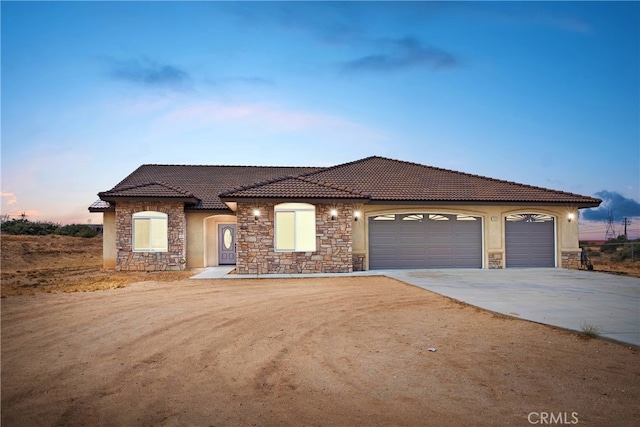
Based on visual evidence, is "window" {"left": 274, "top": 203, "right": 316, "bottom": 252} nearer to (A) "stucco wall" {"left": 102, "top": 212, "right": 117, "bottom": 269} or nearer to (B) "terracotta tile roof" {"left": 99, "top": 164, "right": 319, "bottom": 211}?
(B) "terracotta tile roof" {"left": 99, "top": 164, "right": 319, "bottom": 211}

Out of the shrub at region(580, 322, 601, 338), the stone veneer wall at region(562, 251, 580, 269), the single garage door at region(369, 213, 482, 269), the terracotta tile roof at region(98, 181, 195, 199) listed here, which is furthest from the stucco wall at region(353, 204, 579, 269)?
the shrub at region(580, 322, 601, 338)

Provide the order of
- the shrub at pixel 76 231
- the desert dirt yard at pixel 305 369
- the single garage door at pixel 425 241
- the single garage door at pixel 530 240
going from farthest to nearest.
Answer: the shrub at pixel 76 231 < the single garage door at pixel 530 240 < the single garage door at pixel 425 241 < the desert dirt yard at pixel 305 369

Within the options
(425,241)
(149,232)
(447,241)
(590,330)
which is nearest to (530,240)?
(447,241)

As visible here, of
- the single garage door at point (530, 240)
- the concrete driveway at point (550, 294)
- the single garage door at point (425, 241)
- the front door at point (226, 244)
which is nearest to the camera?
the concrete driveway at point (550, 294)

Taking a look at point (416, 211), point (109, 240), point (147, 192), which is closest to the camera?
point (147, 192)

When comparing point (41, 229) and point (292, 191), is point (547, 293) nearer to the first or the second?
point (292, 191)

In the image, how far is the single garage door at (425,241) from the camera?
17891 mm

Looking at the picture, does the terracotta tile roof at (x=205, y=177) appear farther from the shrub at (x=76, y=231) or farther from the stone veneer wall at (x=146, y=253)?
the shrub at (x=76, y=231)

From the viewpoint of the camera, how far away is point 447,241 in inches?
719

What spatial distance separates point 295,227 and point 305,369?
1148cm

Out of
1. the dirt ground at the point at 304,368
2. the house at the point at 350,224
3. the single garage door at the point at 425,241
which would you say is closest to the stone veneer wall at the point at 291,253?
the house at the point at 350,224

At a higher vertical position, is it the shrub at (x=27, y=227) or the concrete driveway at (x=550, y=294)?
the shrub at (x=27, y=227)

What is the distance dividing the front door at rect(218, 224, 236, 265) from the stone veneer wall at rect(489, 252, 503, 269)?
41.9 ft

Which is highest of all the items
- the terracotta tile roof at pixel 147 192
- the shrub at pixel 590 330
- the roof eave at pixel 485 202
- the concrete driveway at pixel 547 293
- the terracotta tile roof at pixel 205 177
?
the terracotta tile roof at pixel 205 177
